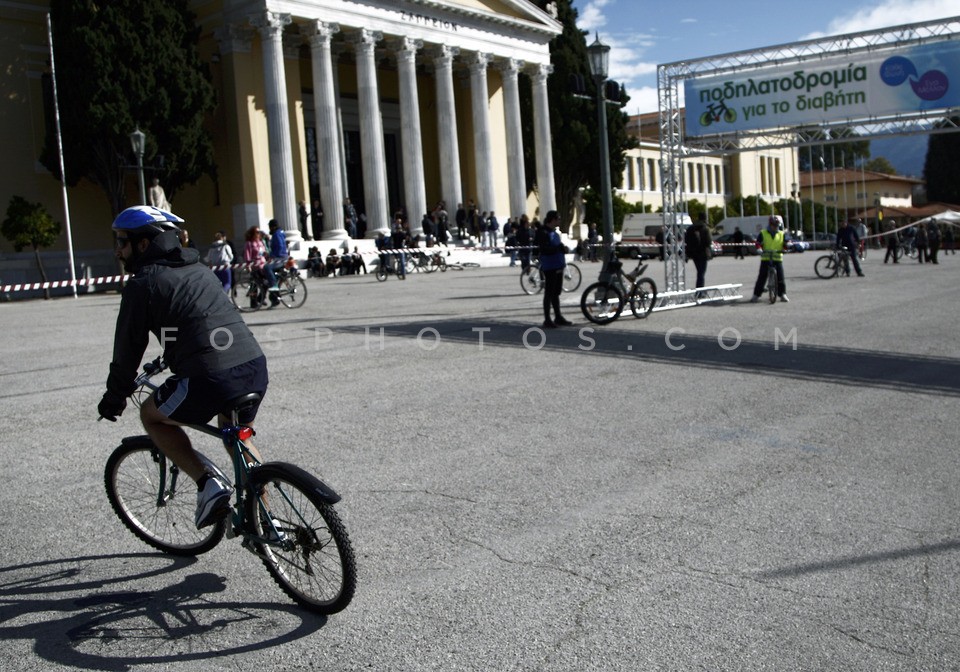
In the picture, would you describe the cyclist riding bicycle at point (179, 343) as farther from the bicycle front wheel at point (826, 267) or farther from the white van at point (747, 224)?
the white van at point (747, 224)

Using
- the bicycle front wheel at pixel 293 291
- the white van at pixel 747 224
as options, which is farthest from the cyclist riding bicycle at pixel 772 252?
the white van at pixel 747 224

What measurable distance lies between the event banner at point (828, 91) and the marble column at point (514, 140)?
2820 centimetres

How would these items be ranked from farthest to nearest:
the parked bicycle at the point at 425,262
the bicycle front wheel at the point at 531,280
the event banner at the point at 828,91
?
the parked bicycle at the point at 425,262 → the bicycle front wheel at the point at 531,280 → the event banner at the point at 828,91

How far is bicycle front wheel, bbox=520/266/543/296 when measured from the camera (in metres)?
22.6

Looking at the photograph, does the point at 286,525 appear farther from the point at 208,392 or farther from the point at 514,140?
the point at 514,140

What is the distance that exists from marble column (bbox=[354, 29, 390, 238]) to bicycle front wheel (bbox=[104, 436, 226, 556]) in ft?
118

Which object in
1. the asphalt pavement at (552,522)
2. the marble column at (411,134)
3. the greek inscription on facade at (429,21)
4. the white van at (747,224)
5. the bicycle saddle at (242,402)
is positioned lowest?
the asphalt pavement at (552,522)

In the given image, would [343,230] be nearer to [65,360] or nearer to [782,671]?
[65,360]

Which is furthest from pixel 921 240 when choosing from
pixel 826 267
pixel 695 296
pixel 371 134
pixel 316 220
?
pixel 316 220

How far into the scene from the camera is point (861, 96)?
1905 centimetres

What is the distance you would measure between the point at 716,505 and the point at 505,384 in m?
4.64

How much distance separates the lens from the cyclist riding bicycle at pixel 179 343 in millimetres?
4344

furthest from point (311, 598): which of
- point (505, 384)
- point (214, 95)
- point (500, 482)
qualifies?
point (214, 95)

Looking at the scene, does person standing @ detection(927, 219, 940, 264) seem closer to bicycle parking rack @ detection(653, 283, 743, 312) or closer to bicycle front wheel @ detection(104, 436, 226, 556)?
bicycle parking rack @ detection(653, 283, 743, 312)
